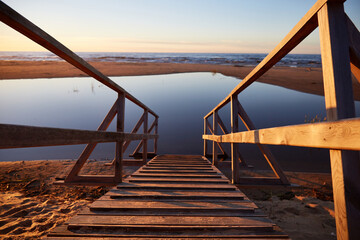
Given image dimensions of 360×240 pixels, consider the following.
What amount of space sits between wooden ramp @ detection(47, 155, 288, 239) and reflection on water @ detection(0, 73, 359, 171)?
20.3 ft

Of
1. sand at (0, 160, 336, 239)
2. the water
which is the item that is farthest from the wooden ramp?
the water

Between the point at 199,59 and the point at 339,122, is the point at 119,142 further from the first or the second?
the point at 199,59

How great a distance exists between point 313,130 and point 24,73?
2341 centimetres

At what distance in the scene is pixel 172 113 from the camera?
1516 cm

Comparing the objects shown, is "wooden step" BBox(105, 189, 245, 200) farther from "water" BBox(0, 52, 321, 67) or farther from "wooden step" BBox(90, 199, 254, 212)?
"water" BBox(0, 52, 321, 67)

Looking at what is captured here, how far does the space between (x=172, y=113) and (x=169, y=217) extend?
44.2 feet

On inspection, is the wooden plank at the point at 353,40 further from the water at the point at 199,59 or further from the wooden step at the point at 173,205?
the water at the point at 199,59

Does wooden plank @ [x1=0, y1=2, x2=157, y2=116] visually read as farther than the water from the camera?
No

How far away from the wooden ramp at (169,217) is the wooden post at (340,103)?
0.66m

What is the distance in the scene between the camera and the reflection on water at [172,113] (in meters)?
8.72

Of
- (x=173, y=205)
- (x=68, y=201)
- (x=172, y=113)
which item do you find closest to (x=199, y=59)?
(x=172, y=113)

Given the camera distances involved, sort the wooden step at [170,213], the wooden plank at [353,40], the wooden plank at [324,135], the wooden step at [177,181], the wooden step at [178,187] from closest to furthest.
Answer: the wooden plank at [324,135] → the wooden plank at [353,40] → the wooden step at [170,213] → the wooden step at [178,187] → the wooden step at [177,181]

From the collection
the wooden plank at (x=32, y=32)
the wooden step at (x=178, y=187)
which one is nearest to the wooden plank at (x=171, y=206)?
the wooden step at (x=178, y=187)

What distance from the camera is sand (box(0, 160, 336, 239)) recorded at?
3221 mm
